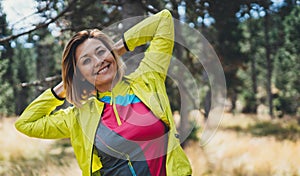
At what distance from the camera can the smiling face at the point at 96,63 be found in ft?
6.56

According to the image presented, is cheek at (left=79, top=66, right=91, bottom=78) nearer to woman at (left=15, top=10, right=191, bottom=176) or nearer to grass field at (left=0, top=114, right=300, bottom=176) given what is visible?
woman at (left=15, top=10, right=191, bottom=176)

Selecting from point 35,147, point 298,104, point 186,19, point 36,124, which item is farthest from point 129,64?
point 298,104

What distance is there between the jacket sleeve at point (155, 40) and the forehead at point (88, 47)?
193mm

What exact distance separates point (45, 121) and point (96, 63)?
464mm

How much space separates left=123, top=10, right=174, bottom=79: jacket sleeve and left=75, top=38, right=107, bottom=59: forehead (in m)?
0.19

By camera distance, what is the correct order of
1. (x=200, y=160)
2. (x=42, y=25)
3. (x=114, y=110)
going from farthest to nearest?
(x=200, y=160) → (x=42, y=25) → (x=114, y=110)

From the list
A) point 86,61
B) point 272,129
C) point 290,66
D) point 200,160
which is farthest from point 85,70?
point 272,129


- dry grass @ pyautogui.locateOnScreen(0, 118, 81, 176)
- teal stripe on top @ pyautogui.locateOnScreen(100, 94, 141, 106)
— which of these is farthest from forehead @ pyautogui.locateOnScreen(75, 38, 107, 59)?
dry grass @ pyautogui.locateOnScreen(0, 118, 81, 176)

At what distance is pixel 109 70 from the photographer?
2.00m

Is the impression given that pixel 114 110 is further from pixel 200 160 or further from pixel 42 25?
pixel 200 160

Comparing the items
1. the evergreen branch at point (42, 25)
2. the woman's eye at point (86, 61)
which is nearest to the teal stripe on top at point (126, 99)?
the woman's eye at point (86, 61)

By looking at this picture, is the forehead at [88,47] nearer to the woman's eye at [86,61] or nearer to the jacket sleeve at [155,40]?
the woman's eye at [86,61]

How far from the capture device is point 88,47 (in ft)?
6.65

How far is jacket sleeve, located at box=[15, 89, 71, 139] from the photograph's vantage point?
2.12 metres
